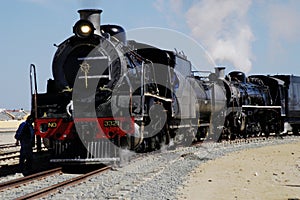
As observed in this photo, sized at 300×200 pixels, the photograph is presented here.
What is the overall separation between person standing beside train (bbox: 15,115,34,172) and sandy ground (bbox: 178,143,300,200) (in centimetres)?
447

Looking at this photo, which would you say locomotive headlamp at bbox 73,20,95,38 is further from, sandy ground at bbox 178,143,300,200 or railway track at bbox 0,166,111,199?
sandy ground at bbox 178,143,300,200

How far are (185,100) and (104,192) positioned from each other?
871cm

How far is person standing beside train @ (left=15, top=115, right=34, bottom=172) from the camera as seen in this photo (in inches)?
532

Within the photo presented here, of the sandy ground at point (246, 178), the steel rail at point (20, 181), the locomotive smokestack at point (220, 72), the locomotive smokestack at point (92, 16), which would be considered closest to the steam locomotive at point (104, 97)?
the locomotive smokestack at point (92, 16)

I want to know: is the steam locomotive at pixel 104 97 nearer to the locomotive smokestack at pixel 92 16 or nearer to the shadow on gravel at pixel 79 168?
the locomotive smokestack at pixel 92 16

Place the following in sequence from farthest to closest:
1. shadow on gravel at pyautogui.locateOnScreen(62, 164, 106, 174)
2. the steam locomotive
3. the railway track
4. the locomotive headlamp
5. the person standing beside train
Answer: the person standing beside train < shadow on gravel at pyautogui.locateOnScreen(62, 164, 106, 174) < the locomotive headlamp < the steam locomotive < the railway track

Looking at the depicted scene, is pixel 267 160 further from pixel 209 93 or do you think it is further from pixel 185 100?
pixel 209 93

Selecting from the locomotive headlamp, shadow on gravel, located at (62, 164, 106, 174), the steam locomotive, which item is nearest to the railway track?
shadow on gravel, located at (62, 164, 106, 174)

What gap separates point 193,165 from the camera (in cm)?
1405

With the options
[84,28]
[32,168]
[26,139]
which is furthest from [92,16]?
[32,168]

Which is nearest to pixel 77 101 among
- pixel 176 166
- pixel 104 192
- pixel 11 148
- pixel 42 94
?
pixel 42 94

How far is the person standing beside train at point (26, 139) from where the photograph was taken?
1351 centimetres

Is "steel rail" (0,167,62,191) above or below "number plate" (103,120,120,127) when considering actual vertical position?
below

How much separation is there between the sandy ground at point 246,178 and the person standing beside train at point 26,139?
4.47 m
